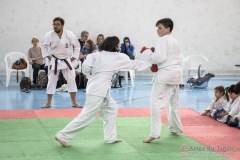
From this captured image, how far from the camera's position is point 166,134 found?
6.83 metres

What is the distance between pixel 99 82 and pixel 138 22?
33.1 ft

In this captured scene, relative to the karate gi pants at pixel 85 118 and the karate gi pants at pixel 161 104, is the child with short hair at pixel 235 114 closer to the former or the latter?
the karate gi pants at pixel 161 104

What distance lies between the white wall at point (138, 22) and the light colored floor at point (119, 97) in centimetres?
204

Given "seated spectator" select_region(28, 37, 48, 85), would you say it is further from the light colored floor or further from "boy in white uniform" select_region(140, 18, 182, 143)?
"boy in white uniform" select_region(140, 18, 182, 143)

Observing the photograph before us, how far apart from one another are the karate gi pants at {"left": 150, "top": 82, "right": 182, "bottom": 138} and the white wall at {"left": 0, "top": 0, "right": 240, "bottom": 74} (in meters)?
8.97

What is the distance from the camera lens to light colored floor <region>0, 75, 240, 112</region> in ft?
31.5

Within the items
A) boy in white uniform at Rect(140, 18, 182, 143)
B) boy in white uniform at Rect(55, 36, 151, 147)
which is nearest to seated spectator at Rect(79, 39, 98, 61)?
boy in white uniform at Rect(140, 18, 182, 143)

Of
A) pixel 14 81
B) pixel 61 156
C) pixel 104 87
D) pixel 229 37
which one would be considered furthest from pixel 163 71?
pixel 229 37

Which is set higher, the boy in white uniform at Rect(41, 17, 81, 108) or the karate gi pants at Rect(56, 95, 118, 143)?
the boy in white uniform at Rect(41, 17, 81, 108)

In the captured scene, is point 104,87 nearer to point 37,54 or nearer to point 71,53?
point 71,53

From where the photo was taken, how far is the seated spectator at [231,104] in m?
7.64

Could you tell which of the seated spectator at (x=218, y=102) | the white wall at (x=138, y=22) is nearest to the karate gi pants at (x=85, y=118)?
the seated spectator at (x=218, y=102)

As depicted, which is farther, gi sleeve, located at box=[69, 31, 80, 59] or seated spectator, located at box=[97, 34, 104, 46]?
seated spectator, located at box=[97, 34, 104, 46]

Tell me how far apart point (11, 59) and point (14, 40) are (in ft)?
3.43
